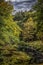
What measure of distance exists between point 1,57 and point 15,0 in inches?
2679

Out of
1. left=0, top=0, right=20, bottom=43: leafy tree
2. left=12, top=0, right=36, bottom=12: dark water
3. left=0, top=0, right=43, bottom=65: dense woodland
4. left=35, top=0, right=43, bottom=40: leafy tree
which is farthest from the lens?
left=12, top=0, right=36, bottom=12: dark water

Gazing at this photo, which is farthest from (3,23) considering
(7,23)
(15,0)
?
(15,0)

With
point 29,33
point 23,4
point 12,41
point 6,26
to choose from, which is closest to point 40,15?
point 12,41

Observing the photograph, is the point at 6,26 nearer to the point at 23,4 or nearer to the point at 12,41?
the point at 12,41

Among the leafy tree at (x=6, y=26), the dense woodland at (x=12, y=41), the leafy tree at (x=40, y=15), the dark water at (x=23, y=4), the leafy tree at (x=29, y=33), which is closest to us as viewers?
the dense woodland at (x=12, y=41)

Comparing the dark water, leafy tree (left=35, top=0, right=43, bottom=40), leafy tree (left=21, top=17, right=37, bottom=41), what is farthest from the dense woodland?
the dark water

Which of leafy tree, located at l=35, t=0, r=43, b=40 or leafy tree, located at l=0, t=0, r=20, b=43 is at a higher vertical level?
leafy tree, located at l=0, t=0, r=20, b=43

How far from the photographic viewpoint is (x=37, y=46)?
74.7 feet

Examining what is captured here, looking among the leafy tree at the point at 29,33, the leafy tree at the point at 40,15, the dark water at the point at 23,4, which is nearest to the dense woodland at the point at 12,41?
the leafy tree at the point at 40,15

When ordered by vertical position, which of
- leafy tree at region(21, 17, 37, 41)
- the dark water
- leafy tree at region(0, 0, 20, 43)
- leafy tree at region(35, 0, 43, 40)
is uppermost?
leafy tree at region(0, 0, 20, 43)

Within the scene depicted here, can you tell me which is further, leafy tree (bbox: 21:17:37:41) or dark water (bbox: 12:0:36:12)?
dark water (bbox: 12:0:36:12)

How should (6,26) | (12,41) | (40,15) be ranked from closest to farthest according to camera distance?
(6,26), (12,41), (40,15)

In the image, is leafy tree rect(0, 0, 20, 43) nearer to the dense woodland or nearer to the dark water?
the dense woodland

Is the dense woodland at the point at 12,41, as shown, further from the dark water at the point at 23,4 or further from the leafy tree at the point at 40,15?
the dark water at the point at 23,4
